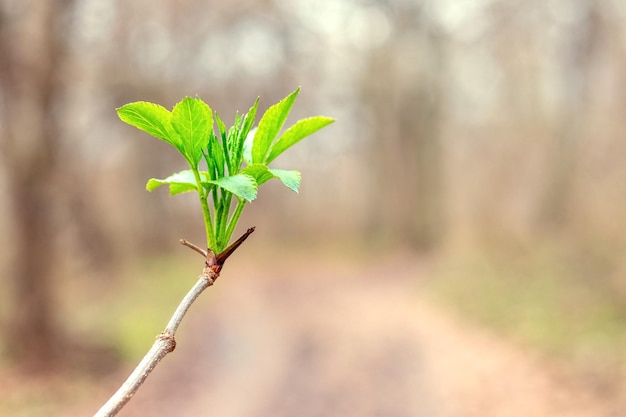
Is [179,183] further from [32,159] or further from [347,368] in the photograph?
[347,368]

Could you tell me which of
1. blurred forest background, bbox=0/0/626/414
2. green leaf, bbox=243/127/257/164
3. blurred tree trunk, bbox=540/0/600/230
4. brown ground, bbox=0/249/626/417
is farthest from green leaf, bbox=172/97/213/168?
blurred tree trunk, bbox=540/0/600/230

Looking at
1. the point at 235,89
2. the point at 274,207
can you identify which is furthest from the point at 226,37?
the point at 274,207

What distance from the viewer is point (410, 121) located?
1603 cm

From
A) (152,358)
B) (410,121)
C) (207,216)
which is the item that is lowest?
(152,358)

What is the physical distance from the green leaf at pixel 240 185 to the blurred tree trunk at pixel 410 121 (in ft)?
48.2

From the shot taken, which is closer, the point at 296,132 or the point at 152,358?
the point at 152,358

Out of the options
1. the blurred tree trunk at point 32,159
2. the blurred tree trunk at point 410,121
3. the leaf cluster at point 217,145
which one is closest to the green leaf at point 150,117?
the leaf cluster at point 217,145

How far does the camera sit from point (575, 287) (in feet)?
25.1

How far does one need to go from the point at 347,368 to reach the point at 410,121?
413 inches

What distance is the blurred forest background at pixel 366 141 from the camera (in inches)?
244

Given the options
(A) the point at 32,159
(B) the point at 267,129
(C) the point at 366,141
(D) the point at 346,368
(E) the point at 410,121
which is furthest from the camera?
(C) the point at 366,141

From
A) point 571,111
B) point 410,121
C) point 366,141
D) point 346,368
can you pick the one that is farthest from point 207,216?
point 366,141

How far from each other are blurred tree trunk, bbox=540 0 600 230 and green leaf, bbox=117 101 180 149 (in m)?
9.62

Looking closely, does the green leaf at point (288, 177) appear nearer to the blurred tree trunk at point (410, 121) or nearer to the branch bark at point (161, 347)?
the branch bark at point (161, 347)
